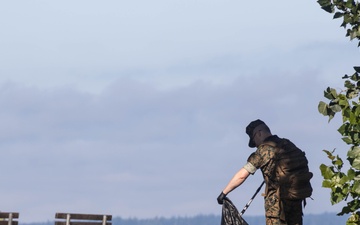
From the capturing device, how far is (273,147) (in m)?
10.8

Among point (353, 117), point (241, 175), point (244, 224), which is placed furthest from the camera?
point (244, 224)

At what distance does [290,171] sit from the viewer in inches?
428

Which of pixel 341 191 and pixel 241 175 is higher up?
pixel 241 175

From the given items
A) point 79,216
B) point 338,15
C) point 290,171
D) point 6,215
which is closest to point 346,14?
point 338,15

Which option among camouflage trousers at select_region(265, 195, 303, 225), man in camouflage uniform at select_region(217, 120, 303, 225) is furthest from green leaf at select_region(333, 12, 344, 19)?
camouflage trousers at select_region(265, 195, 303, 225)

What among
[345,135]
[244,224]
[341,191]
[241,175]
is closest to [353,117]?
[345,135]

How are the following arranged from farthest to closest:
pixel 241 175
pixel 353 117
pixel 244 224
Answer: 1. pixel 244 224
2. pixel 241 175
3. pixel 353 117

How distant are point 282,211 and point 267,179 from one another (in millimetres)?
429

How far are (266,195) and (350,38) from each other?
417 centimetres

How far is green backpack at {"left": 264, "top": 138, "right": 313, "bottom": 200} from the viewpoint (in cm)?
1082

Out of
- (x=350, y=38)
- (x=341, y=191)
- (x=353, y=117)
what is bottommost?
(x=341, y=191)

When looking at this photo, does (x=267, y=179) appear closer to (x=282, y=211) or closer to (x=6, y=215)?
(x=282, y=211)

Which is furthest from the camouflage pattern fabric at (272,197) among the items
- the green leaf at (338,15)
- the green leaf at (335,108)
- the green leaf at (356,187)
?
the green leaf at (356,187)

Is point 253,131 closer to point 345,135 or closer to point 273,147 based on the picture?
point 273,147
